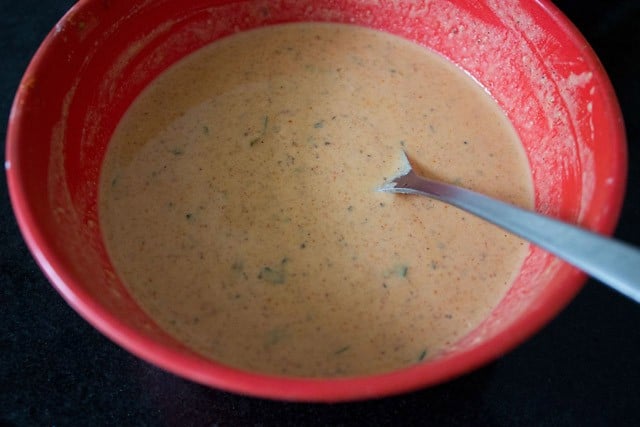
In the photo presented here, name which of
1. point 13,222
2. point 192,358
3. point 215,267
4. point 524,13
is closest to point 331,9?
point 524,13

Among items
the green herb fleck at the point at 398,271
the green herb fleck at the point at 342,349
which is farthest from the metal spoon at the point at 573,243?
the green herb fleck at the point at 342,349

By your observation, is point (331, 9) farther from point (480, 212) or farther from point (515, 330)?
point (515, 330)

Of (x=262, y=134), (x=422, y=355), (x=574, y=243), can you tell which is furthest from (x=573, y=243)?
(x=262, y=134)

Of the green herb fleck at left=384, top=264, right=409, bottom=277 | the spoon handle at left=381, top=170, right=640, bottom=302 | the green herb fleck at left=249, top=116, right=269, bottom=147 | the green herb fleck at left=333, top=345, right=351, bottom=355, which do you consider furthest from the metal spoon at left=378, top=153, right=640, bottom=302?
the green herb fleck at left=249, top=116, right=269, bottom=147

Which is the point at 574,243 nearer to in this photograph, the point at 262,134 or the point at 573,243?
the point at 573,243

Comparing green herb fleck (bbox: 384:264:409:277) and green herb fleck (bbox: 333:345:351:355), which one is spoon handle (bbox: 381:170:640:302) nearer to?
green herb fleck (bbox: 384:264:409:277)

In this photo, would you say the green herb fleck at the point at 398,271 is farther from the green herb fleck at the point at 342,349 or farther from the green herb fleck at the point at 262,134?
the green herb fleck at the point at 262,134
